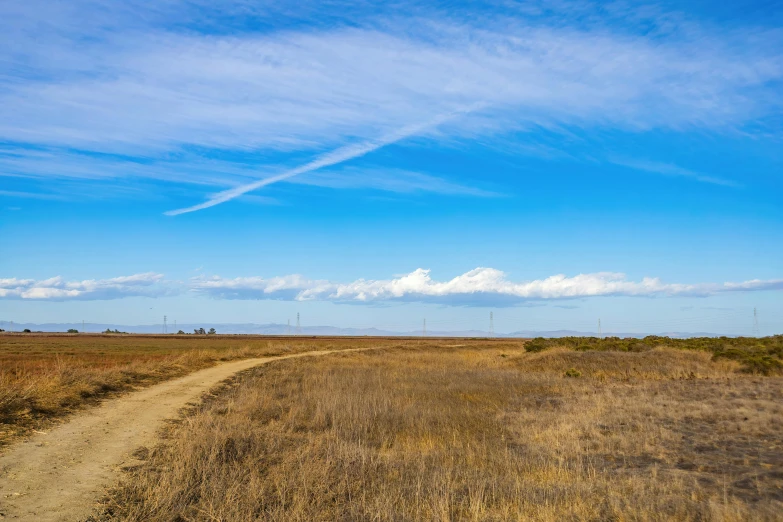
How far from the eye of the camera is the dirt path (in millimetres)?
8227

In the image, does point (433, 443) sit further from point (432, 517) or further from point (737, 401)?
point (737, 401)

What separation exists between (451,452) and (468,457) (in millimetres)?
627

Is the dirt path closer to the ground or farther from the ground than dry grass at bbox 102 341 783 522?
farther from the ground

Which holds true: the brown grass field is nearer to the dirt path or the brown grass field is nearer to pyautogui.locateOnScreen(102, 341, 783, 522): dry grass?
pyautogui.locateOnScreen(102, 341, 783, 522): dry grass

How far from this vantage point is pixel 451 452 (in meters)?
13.9

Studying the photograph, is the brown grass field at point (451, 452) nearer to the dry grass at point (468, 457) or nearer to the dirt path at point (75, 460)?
the dry grass at point (468, 457)

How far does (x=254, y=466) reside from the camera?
11.3 meters

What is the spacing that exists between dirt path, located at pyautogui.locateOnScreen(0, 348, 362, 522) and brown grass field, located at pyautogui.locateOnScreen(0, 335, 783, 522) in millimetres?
486

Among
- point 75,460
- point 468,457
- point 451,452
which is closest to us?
point 75,460

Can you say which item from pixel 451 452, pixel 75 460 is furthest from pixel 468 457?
pixel 75 460

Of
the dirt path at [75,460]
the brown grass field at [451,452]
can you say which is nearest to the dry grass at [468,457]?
the brown grass field at [451,452]

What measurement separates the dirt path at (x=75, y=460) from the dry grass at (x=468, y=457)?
56cm

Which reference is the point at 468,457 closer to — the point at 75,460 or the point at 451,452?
the point at 451,452

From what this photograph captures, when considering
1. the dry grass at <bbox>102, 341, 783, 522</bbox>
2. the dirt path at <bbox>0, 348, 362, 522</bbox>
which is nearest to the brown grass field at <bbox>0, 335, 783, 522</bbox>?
the dry grass at <bbox>102, 341, 783, 522</bbox>
